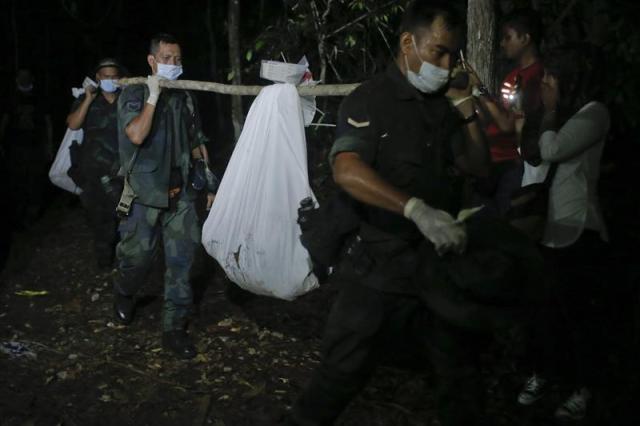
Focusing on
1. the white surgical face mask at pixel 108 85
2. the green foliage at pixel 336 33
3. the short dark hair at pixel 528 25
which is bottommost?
the white surgical face mask at pixel 108 85

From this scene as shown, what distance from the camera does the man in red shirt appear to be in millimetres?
4094

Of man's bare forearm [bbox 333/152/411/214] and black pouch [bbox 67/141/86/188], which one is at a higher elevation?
man's bare forearm [bbox 333/152/411/214]

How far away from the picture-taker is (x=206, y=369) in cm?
449

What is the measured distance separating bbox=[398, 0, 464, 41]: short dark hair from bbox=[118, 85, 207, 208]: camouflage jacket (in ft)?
7.44

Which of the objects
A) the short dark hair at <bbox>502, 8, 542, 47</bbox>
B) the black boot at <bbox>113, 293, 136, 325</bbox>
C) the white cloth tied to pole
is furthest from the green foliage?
the black boot at <bbox>113, 293, 136, 325</bbox>

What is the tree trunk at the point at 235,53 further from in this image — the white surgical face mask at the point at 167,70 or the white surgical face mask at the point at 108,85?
the white surgical face mask at the point at 167,70

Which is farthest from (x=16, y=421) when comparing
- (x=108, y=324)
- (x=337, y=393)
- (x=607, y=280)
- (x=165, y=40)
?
(x=607, y=280)

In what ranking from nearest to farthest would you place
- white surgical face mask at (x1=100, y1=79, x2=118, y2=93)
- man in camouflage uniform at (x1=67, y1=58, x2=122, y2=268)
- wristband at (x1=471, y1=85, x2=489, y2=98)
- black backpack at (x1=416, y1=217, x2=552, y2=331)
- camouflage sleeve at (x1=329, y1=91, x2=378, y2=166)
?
black backpack at (x1=416, y1=217, x2=552, y2=331), camouflage sleeve at (x1=329, y1=91, x2=378, y2=166), wristband at (x1=471, y1=85, x2=489, y2=98), white surgical face mask at (x1=100, y1=79, x2=118, y2=93), man in camouflage uniform at (x1=67, y1=58, x2=122, y2=268)

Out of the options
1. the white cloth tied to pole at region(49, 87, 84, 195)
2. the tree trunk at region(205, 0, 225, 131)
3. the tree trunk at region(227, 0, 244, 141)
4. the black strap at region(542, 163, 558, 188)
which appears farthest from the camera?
the tree trunk at region(205, 0, 225, 131)

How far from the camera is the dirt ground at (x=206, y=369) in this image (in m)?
3.92

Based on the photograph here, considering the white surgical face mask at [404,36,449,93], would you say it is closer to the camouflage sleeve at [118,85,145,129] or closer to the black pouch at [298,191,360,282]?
the black pouch at [298,191,360,282]

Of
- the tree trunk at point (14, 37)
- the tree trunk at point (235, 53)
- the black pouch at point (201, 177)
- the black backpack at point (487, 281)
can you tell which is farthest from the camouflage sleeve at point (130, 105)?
the tree trunk at point (14, 37)

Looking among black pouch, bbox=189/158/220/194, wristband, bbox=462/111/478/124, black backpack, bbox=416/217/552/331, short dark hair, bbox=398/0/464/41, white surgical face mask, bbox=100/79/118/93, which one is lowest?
black backpack, bbox=416/217/552/331

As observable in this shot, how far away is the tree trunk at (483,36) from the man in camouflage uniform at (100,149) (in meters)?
3.26
